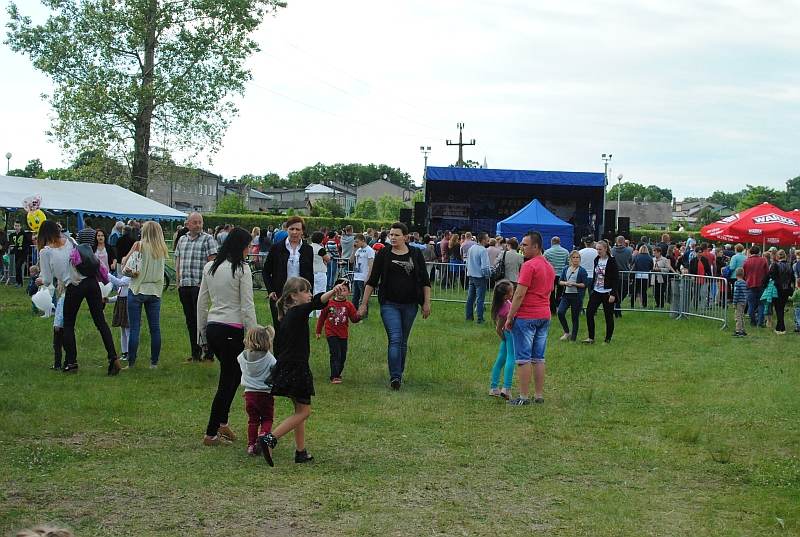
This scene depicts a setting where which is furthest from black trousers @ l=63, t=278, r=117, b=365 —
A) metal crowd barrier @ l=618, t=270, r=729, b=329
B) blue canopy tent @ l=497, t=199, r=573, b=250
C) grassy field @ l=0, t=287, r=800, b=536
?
blue canopy tent @ l=497, t=199, r=573, b=250

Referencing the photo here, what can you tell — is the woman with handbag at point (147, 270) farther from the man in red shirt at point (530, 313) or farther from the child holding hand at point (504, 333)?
the man in red shirt at point (530, 313)

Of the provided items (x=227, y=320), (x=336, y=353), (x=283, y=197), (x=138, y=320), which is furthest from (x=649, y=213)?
(x=227, y=320)

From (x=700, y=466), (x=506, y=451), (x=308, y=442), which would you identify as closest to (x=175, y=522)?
(x=308, y=442)

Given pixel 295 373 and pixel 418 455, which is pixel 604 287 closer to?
pixel 418 455

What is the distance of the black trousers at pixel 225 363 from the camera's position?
7.64 m

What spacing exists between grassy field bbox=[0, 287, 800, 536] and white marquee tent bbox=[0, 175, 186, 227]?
14560 mm

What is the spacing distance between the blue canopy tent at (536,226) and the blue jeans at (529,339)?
16.4m

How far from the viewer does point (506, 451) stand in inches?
306

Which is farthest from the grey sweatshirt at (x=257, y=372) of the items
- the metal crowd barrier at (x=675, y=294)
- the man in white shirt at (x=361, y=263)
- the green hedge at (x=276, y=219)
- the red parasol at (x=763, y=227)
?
the green hedge at (x=276, y=219)

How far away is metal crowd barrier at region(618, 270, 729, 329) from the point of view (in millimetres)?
19438

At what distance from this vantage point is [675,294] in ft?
66.3

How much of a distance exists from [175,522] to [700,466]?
4.15 metres

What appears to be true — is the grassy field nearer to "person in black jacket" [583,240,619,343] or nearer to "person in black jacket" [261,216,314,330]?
"person in black jacket" [261,216,314,330]

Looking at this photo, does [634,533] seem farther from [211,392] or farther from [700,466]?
[211,392]
